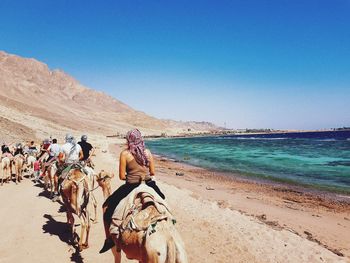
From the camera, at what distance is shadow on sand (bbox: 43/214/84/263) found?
8.34 meters

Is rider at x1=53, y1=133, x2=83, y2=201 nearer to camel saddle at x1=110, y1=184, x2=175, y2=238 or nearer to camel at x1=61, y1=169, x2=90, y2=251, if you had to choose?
camel at x1=61, y1=169, x2=90, y2=251

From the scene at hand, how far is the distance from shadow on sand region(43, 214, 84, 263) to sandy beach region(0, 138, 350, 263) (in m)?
0.02

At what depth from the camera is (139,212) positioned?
5398 millimetres

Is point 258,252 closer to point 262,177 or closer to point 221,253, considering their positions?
point 221,253

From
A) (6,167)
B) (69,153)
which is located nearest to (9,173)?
(6,167)

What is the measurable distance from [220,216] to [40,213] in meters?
6.79

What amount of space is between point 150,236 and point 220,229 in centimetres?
651

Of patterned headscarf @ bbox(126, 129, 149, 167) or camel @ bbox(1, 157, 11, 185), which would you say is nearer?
patterned headscarf @ bbox(126, 129, 149, 167)

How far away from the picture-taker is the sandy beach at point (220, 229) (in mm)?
8709

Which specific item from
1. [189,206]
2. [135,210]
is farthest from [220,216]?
[135,210]

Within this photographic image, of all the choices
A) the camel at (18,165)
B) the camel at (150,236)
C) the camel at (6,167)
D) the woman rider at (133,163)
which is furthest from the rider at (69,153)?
the camel at (18,165)

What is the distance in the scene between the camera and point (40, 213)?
12117mm

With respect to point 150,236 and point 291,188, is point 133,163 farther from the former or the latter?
point 291,188

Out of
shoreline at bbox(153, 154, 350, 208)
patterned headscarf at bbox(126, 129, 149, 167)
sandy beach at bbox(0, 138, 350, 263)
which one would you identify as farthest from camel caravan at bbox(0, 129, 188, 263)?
shoreline at bbox(153, 154, 350, 208)
